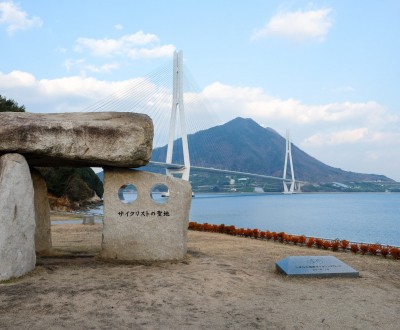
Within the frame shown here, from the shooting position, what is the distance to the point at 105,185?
6.78 meters

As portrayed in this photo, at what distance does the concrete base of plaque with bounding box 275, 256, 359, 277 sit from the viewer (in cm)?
610

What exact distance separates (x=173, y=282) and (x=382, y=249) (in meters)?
4.84

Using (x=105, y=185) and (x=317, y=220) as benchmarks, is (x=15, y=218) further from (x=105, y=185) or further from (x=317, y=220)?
(x=317, y=220)

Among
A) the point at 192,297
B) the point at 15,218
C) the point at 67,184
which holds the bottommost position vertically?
the point at 192,297

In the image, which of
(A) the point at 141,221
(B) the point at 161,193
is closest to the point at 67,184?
(B) the point at 161,193

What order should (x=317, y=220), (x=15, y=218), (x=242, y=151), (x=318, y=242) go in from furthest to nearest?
1. (x=242, y=151)
2. (x=317, y=220)
3. (x=318, y=242)
4. (x=15, y=218)

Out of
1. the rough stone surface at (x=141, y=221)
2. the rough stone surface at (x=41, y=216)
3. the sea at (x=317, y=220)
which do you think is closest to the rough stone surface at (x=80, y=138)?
the rough stone surface at (x=141, y=221)

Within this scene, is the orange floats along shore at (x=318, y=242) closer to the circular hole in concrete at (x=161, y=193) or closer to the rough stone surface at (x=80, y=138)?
the circular hole in concrete at (x=161, y=193)

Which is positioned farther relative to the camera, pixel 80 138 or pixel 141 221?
pixel 141 221

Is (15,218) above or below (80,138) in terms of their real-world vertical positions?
below

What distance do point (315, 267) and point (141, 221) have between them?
2739mm

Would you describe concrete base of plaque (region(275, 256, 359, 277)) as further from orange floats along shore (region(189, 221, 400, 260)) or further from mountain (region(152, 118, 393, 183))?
mountain (region(152, 118, 393, 183))

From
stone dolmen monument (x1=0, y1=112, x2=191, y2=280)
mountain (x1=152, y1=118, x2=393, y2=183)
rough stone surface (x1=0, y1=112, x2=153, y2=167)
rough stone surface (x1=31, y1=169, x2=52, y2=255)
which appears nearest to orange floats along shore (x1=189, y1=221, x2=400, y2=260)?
stone dolmen monument (x1=0, y1=112, x2=191, y2=280)

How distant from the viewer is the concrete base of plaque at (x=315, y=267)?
6.10 meters
